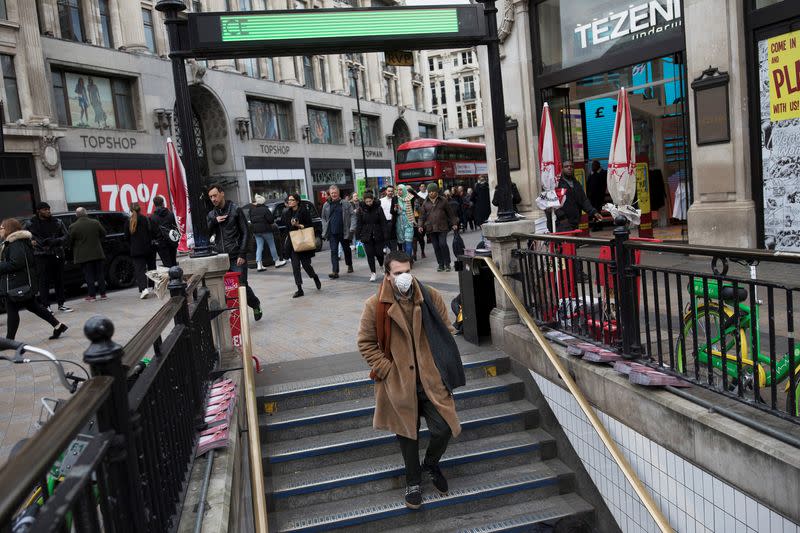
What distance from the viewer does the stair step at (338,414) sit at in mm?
5754

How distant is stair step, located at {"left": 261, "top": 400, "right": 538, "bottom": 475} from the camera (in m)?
5.53

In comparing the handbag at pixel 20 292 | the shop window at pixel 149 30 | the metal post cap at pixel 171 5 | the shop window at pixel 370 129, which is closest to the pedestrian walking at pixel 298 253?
the handbag at pixel 20 292

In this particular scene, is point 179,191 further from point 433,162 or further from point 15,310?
point 433,162

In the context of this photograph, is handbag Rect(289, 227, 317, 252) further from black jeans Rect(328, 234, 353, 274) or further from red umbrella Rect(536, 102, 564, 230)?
red umbrella Rect(536, 102, 564, 230)

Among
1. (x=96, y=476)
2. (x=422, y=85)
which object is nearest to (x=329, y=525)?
(x=96, y=476)

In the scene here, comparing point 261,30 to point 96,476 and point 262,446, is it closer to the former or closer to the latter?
point 262,446

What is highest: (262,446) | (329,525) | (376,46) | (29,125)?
(29,125)

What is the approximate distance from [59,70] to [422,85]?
36481 mm

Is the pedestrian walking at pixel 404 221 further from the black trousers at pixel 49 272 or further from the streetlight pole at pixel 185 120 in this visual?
the streetlight pole at pixel 185 120

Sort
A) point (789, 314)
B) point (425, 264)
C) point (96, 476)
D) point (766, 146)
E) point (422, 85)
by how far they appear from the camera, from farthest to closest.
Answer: point (422, 85) → point (425, 264) → point (766, 146) → point (789, 314) → point (96, 476)

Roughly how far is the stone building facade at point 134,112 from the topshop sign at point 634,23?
998 cm

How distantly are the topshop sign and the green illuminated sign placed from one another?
594cm

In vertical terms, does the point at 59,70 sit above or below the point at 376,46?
above

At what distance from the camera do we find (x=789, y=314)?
348cm
